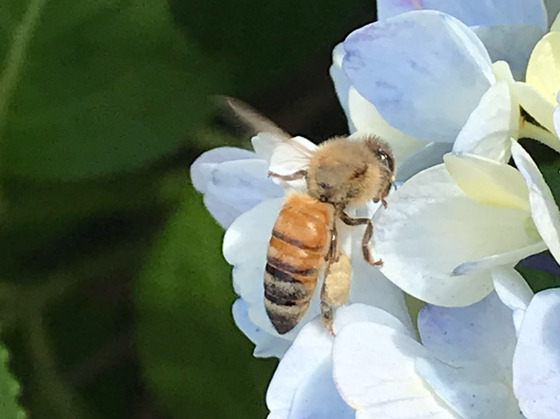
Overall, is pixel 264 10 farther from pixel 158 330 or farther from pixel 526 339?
pixel 526 339

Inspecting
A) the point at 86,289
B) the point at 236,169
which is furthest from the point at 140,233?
the point at 236,169

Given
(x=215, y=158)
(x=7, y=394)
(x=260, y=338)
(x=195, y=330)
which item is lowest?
(x=195, y=330)

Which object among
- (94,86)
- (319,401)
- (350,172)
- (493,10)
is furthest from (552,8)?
(94,86)

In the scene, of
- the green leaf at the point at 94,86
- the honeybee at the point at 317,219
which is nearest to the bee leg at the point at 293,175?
the honeybee at the point at 317,219

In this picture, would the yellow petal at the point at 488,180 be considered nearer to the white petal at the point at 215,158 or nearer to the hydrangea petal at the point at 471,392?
the hydrangea petal at the point at 471,392

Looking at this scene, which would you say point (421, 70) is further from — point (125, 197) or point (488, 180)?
point (125, 197)

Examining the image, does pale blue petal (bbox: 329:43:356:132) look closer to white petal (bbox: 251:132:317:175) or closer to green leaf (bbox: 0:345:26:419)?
white petal (bbox: 251:132:317:175)

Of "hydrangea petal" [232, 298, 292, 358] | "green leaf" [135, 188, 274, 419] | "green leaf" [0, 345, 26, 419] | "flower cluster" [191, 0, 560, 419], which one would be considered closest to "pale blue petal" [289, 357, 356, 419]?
"flower cluster" [191, 0, 560, 419]
